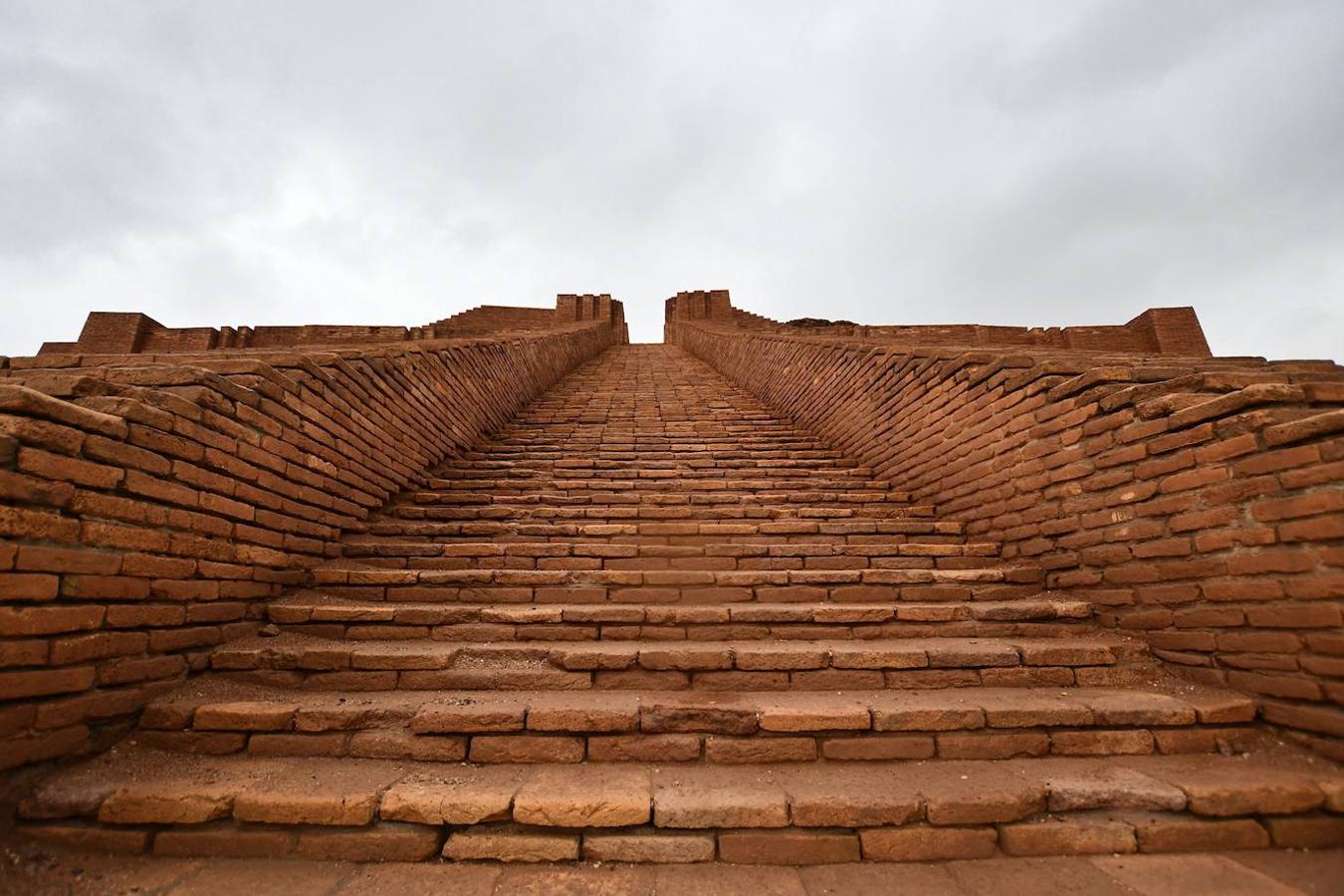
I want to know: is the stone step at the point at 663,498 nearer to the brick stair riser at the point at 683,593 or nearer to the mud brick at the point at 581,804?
the brick stair riser at the point at 683,593

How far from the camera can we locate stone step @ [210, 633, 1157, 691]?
2141mm

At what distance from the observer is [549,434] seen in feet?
18.1

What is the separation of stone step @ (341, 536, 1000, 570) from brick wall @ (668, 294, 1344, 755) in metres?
0.41

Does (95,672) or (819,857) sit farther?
(95,672)

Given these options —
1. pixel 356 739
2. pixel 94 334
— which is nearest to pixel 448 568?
pixel 356 739

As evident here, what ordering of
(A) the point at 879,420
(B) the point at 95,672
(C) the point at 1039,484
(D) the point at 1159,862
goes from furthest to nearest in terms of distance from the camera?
(A) the point at 879,420, (C) the point at 1039,484, (B) the point at 95,672, (D) the point at 1159,862

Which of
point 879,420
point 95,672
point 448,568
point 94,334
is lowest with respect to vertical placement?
point 95,672

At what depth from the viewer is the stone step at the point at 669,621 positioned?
2.41 meters

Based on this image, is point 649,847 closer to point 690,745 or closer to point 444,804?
point 690,745

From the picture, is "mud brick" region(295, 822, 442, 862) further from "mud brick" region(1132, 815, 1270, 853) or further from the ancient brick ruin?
"mud brick" region(1132, 815, 1270, 853)

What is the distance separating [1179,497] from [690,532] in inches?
90.4

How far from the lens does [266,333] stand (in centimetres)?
1123

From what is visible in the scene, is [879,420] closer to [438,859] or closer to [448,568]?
[448,568]

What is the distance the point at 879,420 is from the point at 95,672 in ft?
15.0
